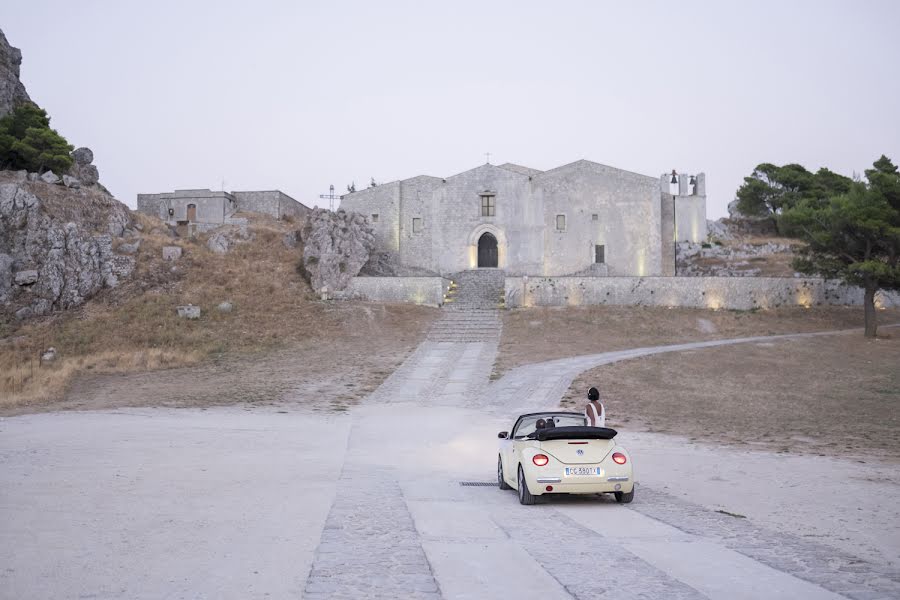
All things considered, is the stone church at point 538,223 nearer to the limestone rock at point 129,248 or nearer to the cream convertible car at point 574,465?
the limestone rock at point 129,248

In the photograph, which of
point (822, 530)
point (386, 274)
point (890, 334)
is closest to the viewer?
point (822, 530)

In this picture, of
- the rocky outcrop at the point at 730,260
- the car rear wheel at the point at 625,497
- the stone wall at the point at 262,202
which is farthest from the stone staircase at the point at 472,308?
the car rear wheel at the point at 625,497

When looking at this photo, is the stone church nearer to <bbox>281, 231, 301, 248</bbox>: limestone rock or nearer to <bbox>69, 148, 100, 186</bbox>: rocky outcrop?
<bbox>281, 231, 301, 248</bbox>: limestone rock

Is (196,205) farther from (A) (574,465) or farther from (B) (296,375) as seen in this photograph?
(A) (574,465)

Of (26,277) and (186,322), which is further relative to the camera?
(26,277)

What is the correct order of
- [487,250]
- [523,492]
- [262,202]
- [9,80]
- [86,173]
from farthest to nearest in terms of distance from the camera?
[262,202] < [86,173] < [9,80] < [487,250] < [523,492]

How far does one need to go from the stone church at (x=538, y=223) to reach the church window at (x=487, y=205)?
8 cm

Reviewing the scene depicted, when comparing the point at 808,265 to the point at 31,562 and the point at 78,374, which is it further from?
the point at 31,562

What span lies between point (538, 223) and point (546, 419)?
141ft

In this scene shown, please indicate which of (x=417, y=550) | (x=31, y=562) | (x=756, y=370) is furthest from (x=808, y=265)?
(x=31, y=562)

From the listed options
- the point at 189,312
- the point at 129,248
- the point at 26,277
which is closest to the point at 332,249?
the point at 189,312

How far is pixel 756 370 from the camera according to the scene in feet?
102

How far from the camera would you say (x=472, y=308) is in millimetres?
46312

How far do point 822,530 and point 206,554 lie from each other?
283 inches
